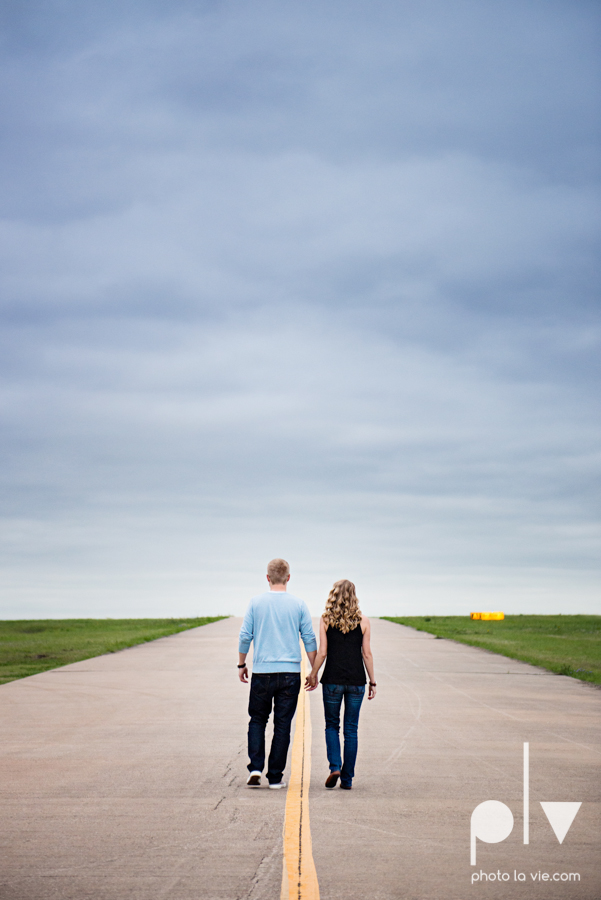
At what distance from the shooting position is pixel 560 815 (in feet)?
28.6

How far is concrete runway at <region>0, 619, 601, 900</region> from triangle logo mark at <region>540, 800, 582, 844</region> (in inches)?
3.3

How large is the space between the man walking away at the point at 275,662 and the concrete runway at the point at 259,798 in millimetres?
381

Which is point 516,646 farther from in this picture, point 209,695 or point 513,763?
point 513,763

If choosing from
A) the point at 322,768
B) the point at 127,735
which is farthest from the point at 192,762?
the point at 127,735

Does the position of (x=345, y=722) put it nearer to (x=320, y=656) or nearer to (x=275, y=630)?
(x=320, y=656)

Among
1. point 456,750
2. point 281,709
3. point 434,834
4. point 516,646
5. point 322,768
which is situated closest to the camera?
point 434,834

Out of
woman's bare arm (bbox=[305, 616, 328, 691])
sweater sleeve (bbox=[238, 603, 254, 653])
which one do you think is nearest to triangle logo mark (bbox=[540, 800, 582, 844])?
woman's bare arm (bbox=[305, 616, 328, 691])

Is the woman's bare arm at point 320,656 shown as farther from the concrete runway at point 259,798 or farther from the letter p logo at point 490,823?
the letter p logo at point 490,823

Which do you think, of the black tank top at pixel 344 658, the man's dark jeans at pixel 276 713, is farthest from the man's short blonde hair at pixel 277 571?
the man's dark jeans at pixel 276 713

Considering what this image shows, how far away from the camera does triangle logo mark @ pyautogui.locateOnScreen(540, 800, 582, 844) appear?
8117 mm

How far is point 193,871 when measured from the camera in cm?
686

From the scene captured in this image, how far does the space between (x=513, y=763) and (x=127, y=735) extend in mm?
5331

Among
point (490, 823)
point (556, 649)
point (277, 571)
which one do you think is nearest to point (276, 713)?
point (277, 571)

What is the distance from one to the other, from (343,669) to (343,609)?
1.93ft
